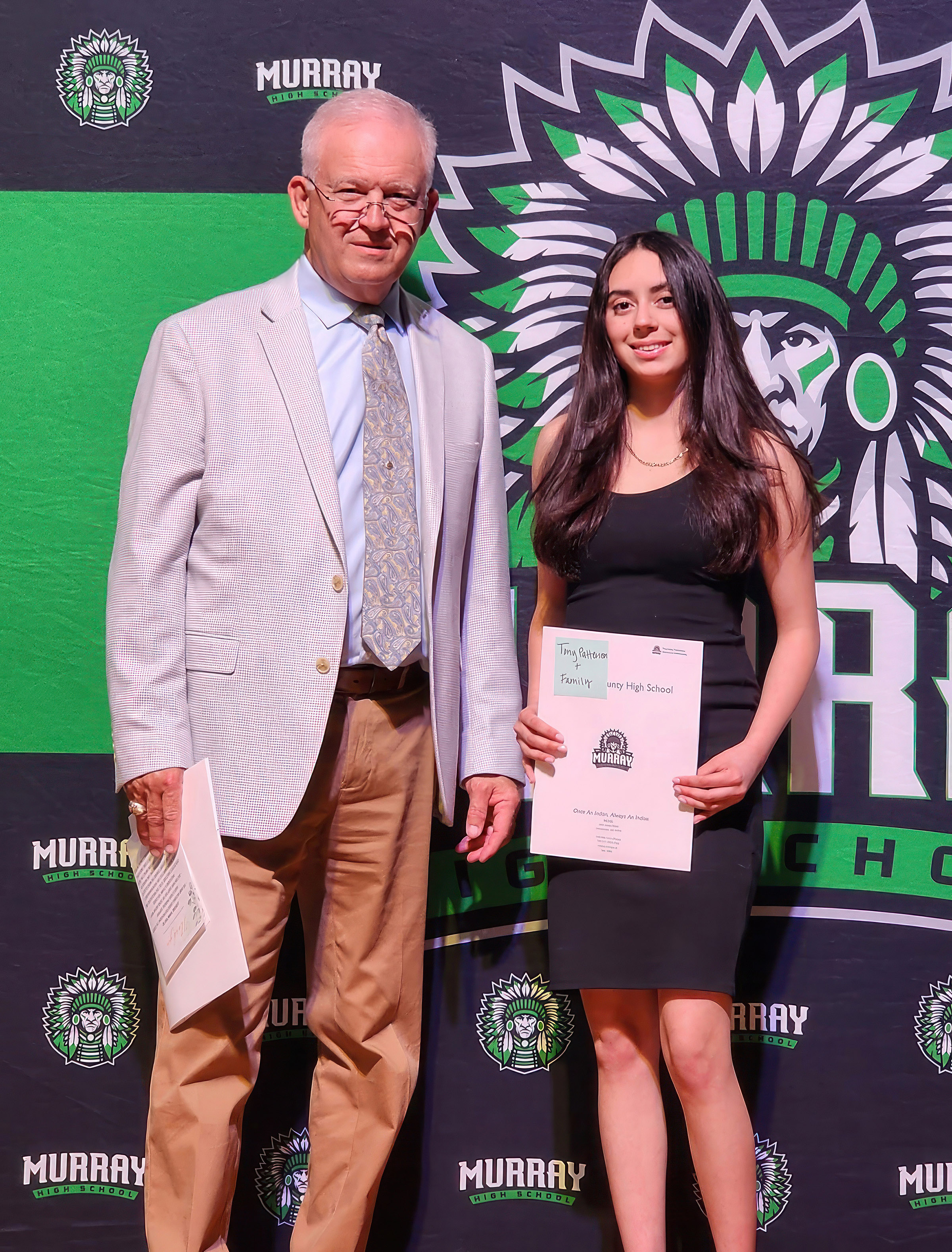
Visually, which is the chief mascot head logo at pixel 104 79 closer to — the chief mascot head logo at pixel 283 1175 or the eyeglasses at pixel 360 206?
the eyeglasses at pixel 360 206

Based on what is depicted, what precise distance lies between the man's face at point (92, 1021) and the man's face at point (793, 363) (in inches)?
76.7

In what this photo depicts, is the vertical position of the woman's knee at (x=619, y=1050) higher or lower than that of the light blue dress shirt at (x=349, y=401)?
lower

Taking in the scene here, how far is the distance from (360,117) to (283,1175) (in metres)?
2.15

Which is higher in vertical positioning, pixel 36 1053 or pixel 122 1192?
pixel 36 1053

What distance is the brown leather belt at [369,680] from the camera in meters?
2.11

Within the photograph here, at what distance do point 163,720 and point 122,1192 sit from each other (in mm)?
1243

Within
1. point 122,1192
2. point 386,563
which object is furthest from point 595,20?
point 122,1192

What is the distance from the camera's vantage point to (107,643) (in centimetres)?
202

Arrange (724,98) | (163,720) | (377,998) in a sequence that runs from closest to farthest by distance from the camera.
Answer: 1. (163,720)
2. (377,998)
3. (724,98)

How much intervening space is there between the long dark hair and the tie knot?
395mm

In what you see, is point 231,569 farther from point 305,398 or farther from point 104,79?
point 104,79

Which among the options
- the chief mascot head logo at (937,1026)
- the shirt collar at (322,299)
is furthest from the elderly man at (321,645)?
the chief mascot head logo at (937,1026)

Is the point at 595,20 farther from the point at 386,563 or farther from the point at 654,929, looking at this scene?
the point at 654,929

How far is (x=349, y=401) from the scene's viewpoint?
6.97 feet
